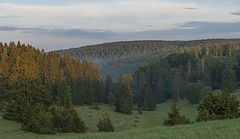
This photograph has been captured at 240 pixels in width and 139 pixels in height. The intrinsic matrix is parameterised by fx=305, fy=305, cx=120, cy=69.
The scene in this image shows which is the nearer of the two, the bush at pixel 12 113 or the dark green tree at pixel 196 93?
the bush at pixel 12 113

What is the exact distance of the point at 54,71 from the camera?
290 feet

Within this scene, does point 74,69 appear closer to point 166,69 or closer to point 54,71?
point 54,71

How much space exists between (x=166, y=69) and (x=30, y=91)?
9324 cm

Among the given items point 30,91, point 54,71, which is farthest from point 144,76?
point 30,91

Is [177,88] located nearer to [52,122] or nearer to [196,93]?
[196,93]

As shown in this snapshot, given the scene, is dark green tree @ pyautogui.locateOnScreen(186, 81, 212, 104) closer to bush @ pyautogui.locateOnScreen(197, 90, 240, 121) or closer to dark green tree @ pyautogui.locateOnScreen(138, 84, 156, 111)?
dark green tree @ pyautogui.locateOnScreen(138, 84, 156, 111)

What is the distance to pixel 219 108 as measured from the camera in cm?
2734

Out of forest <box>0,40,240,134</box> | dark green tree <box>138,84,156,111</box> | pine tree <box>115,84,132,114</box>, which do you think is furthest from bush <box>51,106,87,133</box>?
dark green tree <box>138,84,156,111</box>

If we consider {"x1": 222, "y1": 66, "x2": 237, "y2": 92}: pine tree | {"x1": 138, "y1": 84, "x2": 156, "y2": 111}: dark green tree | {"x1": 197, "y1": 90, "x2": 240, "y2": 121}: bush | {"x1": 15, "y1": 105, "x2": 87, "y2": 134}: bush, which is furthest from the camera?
{"x1": 222, "y1": 66, "x2": 237, "y2": 92}: pine tree

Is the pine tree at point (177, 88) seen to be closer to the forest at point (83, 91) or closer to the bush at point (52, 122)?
the forest at point (83, 91)

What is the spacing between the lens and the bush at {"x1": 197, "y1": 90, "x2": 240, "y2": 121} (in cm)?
2675

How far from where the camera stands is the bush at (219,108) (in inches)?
1053

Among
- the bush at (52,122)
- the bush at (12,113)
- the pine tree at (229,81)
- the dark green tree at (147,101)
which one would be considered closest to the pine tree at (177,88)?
the dark green tree at (147,101)

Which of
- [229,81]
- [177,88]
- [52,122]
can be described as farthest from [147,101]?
[52,122]
